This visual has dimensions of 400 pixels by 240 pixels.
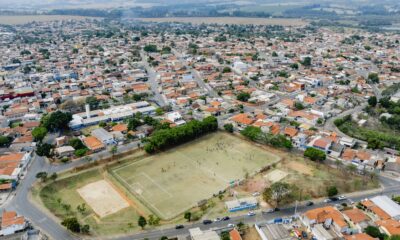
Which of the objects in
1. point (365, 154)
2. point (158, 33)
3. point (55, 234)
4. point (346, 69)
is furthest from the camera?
point (158, 33)

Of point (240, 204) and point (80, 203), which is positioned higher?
point (240, 204)

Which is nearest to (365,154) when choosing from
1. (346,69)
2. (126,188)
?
(126,188)

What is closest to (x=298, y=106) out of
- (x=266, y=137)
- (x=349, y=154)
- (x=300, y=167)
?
(x=266, y=137)

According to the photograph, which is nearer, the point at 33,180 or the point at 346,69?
the point at 33,180

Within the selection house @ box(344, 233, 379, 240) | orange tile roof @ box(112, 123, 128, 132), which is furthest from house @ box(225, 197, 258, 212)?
orange tile roof @ box(112, 123, 128, 132)

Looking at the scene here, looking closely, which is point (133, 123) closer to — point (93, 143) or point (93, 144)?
point (93, 143)

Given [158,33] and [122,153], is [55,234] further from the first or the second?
[158,33]
